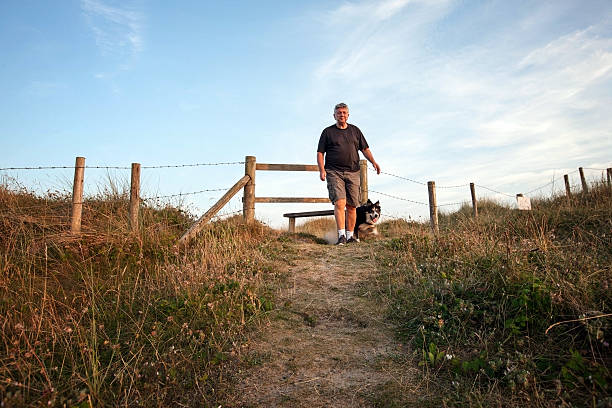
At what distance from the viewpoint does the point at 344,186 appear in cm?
766

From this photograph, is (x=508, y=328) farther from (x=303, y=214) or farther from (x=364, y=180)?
(x=303, y=214)

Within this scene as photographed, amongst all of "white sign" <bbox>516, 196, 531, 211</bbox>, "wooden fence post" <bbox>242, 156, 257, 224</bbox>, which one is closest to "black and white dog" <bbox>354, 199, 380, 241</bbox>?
"wooden fence post" <bbox>242, 156, 257, 224</bbox>

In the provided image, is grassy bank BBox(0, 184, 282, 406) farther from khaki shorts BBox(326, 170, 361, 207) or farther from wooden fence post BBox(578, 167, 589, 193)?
wooden fence post BBox(578, 167, 589, 193)

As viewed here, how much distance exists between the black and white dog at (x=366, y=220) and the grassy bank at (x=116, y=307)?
7.46 ft

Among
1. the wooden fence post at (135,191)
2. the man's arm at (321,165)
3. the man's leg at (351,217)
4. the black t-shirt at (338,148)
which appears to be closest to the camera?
the wooden fence post at (135,191)

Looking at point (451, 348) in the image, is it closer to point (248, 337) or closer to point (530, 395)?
point (530, 395)

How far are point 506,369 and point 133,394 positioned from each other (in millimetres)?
2658

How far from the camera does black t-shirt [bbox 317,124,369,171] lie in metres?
7.63

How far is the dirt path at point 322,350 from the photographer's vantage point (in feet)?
9.41

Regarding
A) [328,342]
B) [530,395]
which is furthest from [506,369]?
[328,342]

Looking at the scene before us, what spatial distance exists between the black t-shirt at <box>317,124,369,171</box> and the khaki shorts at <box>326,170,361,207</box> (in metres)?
0.11

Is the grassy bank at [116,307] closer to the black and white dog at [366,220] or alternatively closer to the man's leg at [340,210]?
the man's leg at [340,210]

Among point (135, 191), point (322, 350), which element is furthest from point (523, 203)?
point (135, 191)

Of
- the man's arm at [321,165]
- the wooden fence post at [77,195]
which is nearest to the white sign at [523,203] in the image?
the man's arm at [321,165]
